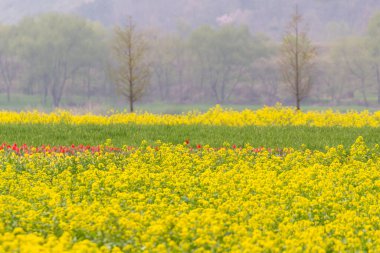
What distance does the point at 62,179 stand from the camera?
13219 millimetres

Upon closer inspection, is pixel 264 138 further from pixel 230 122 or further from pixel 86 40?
pixel 86 40

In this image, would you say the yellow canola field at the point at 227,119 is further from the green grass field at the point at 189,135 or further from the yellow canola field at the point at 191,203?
the yellow canola field at the point at 191,203

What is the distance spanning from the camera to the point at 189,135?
64.8 ft

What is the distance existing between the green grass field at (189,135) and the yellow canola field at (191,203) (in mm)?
1555

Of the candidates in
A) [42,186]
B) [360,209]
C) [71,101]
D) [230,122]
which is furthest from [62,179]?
[71,101]

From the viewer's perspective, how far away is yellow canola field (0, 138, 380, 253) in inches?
307

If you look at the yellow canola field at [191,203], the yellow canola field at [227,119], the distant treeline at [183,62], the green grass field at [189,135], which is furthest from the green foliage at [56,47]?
the yellow canola field at [191,203]

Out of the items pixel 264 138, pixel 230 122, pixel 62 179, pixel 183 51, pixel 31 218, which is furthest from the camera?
pixel 183 51

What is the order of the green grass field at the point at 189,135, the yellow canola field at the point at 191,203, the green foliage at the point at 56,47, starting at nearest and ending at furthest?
1. the yellow canola field at the point at 191,203
2. the green grass field at the point at 189,135
3. the green foliage at the point at 56,47

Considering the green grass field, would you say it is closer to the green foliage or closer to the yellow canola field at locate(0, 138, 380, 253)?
the yellow canola field at locate(0, 138, 380, 253)

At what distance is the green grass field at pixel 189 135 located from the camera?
1827 cm

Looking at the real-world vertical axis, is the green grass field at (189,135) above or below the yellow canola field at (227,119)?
below

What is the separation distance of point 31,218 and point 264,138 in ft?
37.0

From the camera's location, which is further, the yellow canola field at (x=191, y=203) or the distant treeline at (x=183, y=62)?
the distant treeline at (x=183, y=62)
